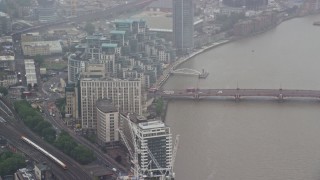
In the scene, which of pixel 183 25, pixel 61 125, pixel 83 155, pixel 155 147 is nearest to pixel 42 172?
pixel 83 155

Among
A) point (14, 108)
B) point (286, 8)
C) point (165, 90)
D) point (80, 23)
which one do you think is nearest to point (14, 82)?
point (14, 108)

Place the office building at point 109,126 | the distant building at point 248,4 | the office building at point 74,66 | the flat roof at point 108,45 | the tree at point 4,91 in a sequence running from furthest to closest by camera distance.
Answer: the distant building at point 248,4 < the flat roof at point 108,45 < the office building at point 74,66 < the tree at point 4,91 < the office building at point 109,126

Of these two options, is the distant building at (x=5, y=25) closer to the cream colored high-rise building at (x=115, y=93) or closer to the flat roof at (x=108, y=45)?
the flat roof at (x=108, y=45)

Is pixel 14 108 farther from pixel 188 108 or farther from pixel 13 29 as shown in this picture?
pixel 13 29

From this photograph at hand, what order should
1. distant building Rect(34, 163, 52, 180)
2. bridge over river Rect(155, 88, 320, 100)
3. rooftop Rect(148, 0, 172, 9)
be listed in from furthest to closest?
1. rooftop Rect(148, 0, 172, 9)
2. bridge over river Rect(155, 88, 320, 100)
3. distant building Rect(34, 163, 52, 180)

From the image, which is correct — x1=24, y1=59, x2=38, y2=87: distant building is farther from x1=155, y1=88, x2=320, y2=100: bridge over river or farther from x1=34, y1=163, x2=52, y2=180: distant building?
x1=34, y1=163, x2=52, y2=180: distant building

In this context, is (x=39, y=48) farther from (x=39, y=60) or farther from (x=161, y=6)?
(x=161, y=6)

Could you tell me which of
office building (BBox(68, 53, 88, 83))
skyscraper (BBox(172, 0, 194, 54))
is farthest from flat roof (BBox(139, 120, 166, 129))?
skyscraper (BBox(172, 0, 194, 54))

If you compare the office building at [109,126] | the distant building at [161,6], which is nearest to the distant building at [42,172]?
the office building at [109,126]
